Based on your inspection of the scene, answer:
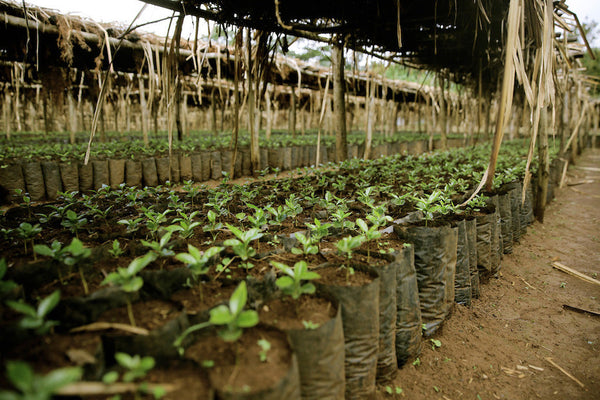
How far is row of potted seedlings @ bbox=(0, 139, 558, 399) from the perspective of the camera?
91 centimetres

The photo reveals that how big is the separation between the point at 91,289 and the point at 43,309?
0.31 meters

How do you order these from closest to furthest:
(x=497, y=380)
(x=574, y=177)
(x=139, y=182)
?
1. (x=497, y=380)
2. (x=139, y=182)
3. (x=574, y=177)

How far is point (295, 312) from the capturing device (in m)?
1.19

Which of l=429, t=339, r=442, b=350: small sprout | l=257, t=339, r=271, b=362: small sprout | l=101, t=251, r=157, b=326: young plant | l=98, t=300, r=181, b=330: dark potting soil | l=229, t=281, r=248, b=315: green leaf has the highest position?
l=101, t=251, r=157, b=326: young plant

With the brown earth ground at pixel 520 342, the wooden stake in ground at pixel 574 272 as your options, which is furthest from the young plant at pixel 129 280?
the wooden stake in ground at pixel 574 272

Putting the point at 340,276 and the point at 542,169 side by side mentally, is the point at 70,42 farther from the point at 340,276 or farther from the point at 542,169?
the point at 542,169

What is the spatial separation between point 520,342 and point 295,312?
1.68 metres

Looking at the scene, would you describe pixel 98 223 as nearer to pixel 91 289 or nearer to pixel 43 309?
pixel 91 289

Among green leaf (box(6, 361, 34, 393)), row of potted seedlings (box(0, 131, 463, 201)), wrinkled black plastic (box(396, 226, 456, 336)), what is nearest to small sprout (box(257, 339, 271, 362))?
green leaf (box(6, 361, 34, 393))

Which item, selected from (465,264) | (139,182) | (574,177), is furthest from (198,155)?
(574,177)

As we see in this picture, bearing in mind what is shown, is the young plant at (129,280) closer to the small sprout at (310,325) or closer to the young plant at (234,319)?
the young plant at (234,319)

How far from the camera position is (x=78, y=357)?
0.89m

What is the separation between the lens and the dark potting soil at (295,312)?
1137 mm

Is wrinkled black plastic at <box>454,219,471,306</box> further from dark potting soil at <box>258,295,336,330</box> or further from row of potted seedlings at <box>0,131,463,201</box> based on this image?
row of potted seedlings at <box>0,131,463,201</box>
